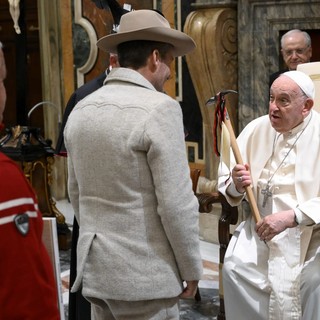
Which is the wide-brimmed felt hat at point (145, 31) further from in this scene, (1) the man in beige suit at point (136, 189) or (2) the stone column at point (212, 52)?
(2) the stone column at point (212, 52)

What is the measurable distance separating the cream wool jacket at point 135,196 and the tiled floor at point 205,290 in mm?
1905

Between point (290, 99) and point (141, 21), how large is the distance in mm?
1100

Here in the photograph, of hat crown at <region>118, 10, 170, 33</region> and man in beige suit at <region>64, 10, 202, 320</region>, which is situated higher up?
hat crown at <region>118, 10, 170, 33</region>

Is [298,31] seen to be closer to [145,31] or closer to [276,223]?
[276,223]

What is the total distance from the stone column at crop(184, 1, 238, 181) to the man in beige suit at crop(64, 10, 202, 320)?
10.3 ft

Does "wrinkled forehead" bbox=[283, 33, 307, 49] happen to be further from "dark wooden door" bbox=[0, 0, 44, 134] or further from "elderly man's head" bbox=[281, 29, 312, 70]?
"dark wooden door" bbox=[0, 0, 44, 134]

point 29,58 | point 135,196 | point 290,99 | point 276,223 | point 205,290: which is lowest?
point 205,290

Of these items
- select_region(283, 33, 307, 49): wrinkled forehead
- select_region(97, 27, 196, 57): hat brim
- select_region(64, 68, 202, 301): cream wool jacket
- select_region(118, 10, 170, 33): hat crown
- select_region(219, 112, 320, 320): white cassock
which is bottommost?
select_region(219, 112, 320, 320): white cassock

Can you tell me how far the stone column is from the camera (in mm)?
5387

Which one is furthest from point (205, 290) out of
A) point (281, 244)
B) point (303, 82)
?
point (303, 82)

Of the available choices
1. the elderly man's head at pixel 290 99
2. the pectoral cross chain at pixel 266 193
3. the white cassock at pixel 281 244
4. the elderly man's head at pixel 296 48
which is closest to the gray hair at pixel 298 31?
the elderly man's head at pixel 296 48

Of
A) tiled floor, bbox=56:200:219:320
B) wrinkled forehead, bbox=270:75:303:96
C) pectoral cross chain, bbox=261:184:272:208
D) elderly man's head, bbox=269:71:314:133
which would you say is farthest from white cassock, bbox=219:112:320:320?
tiled floor, bbox=56:200:219:320

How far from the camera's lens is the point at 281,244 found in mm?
3215

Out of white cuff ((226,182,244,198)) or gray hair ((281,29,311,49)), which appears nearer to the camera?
white cuff ((226,182,244,198))
